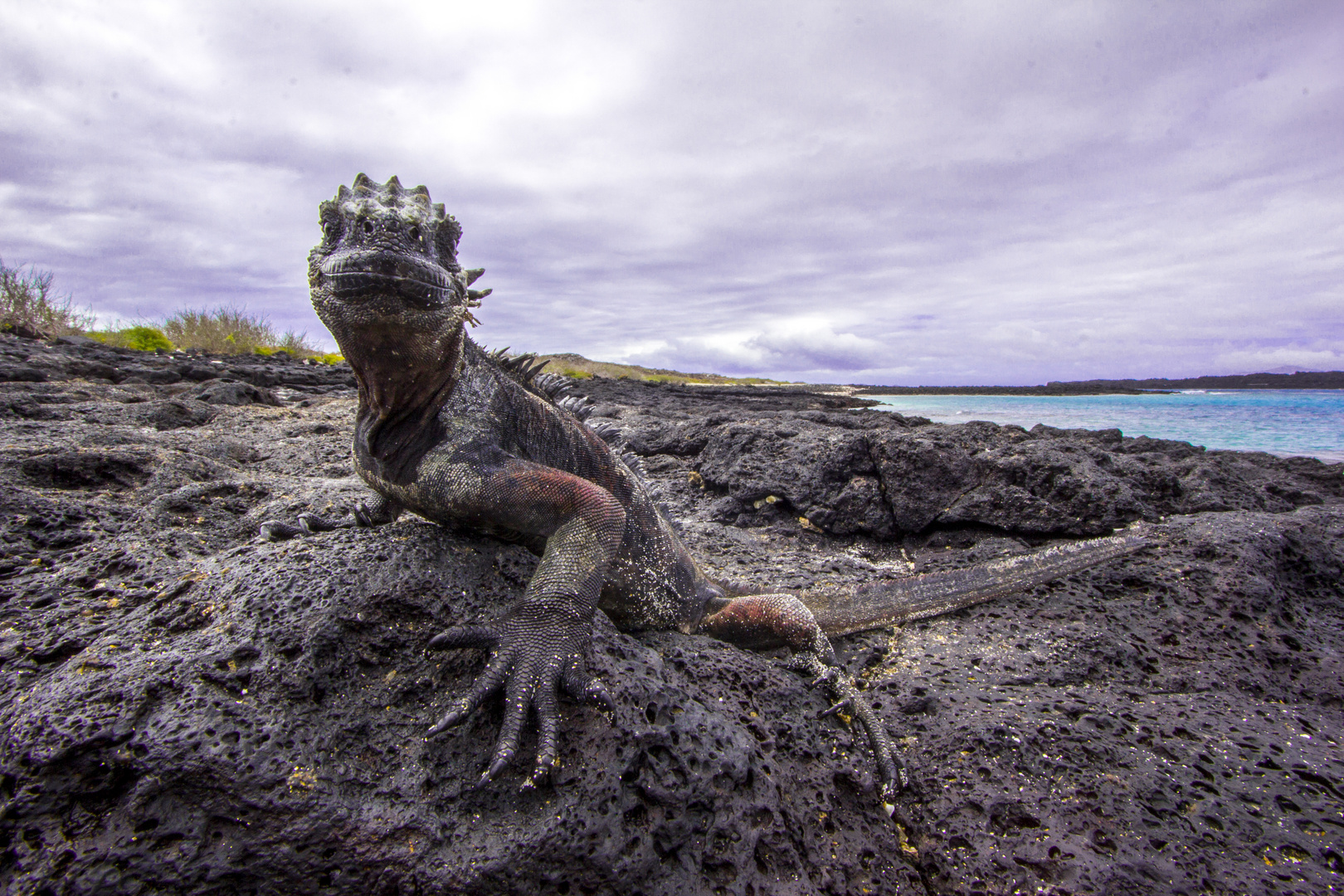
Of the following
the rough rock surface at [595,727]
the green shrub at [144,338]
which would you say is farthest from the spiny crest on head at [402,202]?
the green shrub at [144,338]

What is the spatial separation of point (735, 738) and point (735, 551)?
8.68 feet

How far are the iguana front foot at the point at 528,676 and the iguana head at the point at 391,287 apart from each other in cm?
102

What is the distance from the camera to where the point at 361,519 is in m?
2.90

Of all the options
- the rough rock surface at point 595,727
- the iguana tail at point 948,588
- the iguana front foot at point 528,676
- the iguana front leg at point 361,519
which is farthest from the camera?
the iguana tail at point 948,588

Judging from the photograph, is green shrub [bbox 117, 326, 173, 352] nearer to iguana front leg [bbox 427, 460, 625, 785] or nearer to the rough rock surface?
the rough rock surface

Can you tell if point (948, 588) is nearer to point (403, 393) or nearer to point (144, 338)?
point (403, 393)

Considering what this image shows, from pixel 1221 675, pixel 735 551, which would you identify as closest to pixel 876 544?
pixel 735 551

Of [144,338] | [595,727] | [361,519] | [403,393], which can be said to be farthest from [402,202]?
[144,338]

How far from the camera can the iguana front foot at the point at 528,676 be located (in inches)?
65.2

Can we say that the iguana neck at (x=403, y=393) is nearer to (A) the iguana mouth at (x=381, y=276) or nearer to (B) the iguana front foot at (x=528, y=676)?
(A) the iguana mouth at (x=381, y=276)

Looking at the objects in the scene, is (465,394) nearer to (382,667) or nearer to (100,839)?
(382,667)

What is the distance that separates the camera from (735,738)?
196 centimetres

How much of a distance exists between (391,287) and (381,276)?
1.7 inches

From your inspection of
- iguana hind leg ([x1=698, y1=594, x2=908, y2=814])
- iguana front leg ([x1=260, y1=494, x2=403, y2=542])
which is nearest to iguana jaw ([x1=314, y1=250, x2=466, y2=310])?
iguana front leg ([x1=260, y1=494, x2=403, y2=542])
